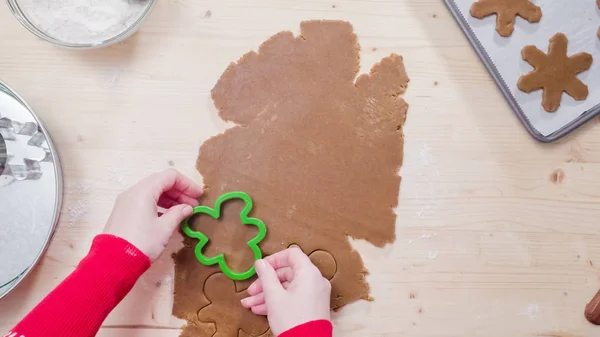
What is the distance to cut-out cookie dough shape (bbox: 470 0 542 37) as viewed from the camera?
0.87 metres

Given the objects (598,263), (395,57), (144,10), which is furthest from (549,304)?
(144,10)

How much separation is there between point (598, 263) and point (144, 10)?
2.92 feet

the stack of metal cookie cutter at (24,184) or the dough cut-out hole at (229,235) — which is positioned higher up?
the stack of metal cookie cutter at (24,184)

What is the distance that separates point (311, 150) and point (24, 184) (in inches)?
18.9

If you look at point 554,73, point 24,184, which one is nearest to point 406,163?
point 554,73

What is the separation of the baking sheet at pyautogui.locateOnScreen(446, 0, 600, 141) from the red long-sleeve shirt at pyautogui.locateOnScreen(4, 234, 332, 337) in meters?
0.50

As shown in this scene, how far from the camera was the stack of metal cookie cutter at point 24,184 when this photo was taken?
0.83 m

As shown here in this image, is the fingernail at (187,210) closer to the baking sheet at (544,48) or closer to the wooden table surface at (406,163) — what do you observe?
the wooden table surface at (406,163)

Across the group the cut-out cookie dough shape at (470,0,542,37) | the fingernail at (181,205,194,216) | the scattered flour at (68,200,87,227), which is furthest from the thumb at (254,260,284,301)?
the cut-out cookie dough shape at (470,0,542,37)

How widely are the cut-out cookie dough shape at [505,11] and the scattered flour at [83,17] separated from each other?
1.88 ft

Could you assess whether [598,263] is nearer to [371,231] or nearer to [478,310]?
[478,310]

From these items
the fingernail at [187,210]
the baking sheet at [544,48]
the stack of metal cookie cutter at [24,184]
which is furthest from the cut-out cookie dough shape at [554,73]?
the stack of metal cookie cutter at [24,184]

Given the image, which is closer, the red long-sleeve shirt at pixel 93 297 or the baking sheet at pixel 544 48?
the red long-sleeve shirt at pixel 93 297

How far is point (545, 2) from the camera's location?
880 millimetres
